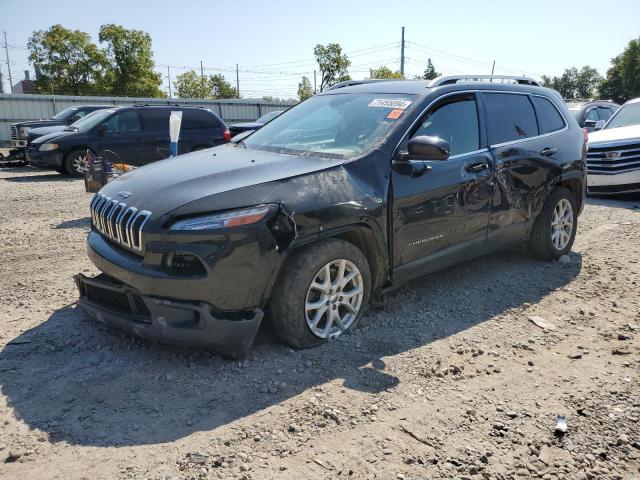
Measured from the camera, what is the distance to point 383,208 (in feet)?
12.2

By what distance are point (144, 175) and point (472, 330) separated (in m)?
2.64

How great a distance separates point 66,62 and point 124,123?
35.6 m

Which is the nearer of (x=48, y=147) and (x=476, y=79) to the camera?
(x=476, y=79)

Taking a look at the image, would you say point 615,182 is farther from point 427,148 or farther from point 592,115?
point 427,148

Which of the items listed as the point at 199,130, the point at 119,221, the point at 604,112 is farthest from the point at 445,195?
the point at 604,112

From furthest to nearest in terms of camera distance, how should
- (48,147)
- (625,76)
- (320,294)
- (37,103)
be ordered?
(625,76)
(37,103)
(48,147)
(320,294)

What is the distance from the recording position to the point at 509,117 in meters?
4.90

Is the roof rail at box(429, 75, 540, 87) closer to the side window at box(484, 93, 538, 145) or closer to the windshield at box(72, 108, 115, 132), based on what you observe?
the side window at box(484, 93, 538, 145)

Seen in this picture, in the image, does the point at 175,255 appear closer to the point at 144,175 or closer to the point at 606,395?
the point at 144,175

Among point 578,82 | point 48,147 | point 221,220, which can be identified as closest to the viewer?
point 221,220

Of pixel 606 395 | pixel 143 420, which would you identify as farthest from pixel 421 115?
pixel 143 420

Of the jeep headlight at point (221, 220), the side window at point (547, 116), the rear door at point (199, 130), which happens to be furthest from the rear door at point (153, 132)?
the jeep headlight at point (221, 220)

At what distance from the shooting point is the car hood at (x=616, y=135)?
31.1 ft

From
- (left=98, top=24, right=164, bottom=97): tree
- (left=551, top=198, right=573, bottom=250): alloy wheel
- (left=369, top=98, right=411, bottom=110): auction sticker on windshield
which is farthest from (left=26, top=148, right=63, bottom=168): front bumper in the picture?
(left=98, top=24, right=164, bottom=97): tree
